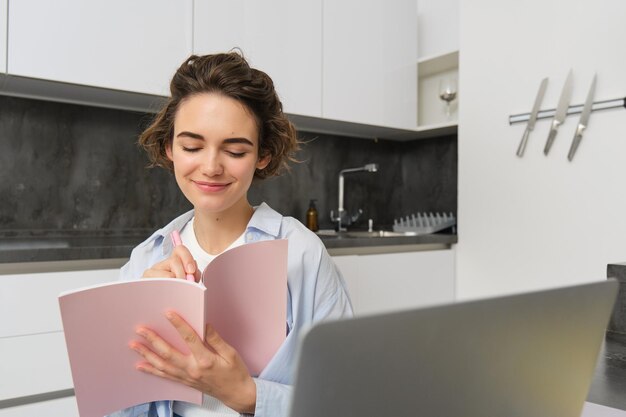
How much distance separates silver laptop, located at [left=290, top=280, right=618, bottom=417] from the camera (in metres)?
0.30

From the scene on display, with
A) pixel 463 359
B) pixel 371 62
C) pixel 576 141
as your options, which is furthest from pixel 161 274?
pixel 371 62

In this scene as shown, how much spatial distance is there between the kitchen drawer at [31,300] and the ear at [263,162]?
2.55 feet

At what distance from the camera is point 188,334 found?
626mm

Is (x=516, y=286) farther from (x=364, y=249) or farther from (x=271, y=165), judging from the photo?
(x=271, y=165)

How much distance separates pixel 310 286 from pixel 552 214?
5.12 ft

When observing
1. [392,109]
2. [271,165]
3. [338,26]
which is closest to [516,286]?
[392,109]

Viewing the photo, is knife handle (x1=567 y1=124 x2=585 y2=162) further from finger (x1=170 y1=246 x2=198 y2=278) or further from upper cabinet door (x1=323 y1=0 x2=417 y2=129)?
finger (x1=170 y1=246 x2=198 y2=278)

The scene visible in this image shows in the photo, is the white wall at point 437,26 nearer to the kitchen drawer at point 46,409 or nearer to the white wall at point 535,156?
the white wall at point 535,156

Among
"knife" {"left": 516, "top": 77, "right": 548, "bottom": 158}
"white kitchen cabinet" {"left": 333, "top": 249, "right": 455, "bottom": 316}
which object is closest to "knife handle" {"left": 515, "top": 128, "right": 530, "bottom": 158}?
"knife" {"left": 516, "top": 77, "right": 548, "bottom": 158}

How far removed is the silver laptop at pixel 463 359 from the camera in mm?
300

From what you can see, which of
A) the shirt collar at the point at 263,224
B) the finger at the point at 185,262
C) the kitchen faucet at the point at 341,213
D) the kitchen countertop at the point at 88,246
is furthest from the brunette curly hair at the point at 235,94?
the kitchen faucet at the point at 341,213

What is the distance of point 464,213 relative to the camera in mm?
2494

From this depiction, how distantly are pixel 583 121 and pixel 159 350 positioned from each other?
193 cm

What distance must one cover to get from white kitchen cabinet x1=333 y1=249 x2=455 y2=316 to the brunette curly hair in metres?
1.07
